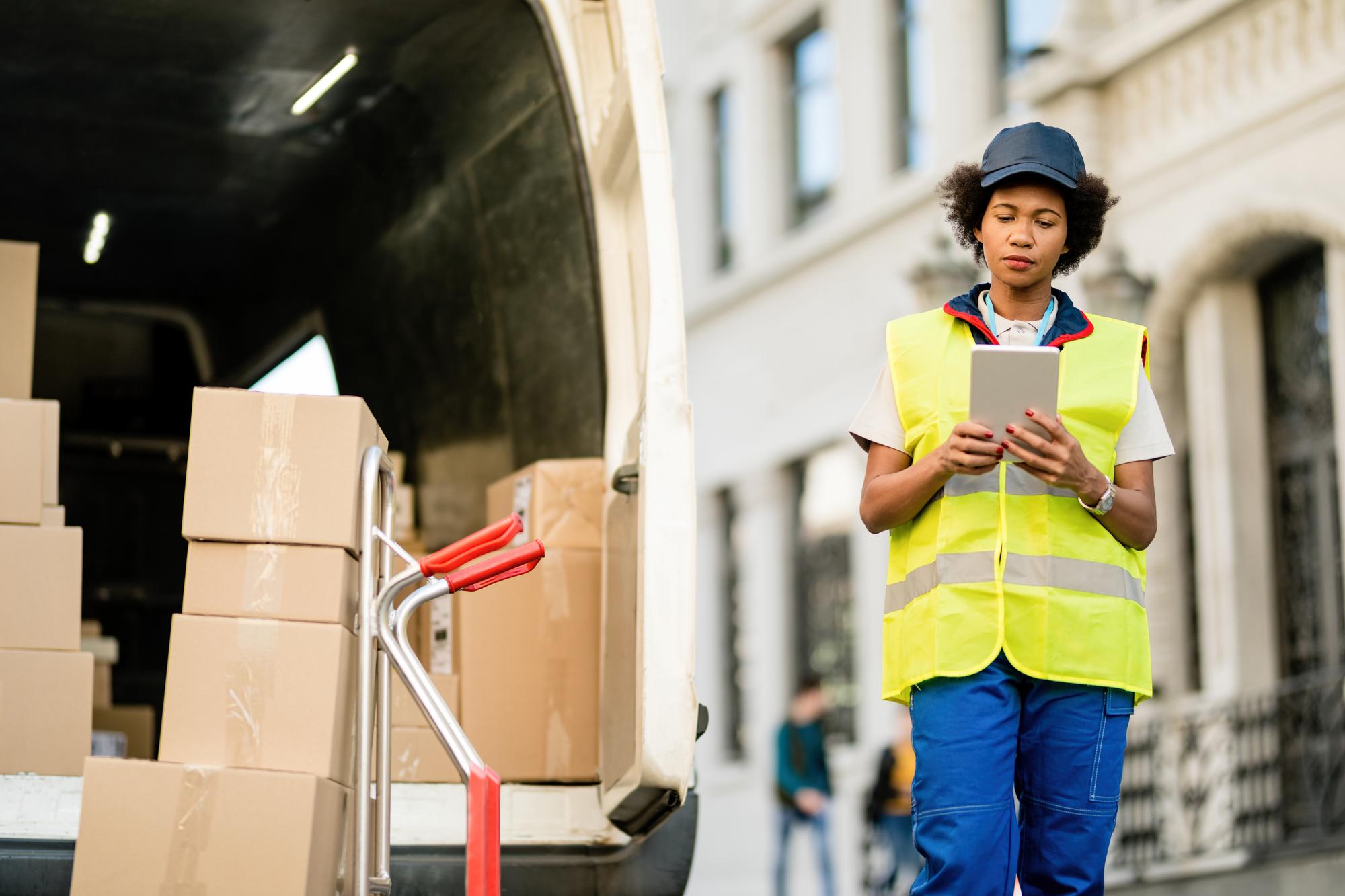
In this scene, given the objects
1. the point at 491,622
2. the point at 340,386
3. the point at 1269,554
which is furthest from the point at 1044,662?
the point at 1269,554

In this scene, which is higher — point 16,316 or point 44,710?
point 16,316

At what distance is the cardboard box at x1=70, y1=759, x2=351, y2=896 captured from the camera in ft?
12.0

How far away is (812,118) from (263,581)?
15.7m

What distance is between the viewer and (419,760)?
4555 mm

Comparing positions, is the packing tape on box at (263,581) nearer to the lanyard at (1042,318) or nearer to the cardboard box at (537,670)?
the cardboard box at (537,670)

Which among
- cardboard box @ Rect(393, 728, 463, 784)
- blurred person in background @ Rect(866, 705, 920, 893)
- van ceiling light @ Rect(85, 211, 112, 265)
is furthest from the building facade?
cardboard box @ Rect(393, 728, 463, 784)

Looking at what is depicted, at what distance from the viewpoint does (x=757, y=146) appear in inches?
770

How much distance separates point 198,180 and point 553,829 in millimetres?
3093

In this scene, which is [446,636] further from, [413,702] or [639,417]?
[639,417]

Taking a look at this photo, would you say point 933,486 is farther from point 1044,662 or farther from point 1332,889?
point 1332,889

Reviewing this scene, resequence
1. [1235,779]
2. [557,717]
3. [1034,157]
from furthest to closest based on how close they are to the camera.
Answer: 1. [1235,779]
2. [557,717]
3. [1034,157]

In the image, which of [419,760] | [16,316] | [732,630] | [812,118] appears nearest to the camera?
[419,760]

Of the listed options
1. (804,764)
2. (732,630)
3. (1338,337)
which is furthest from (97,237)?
(732,630)

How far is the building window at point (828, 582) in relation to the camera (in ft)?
57.7
